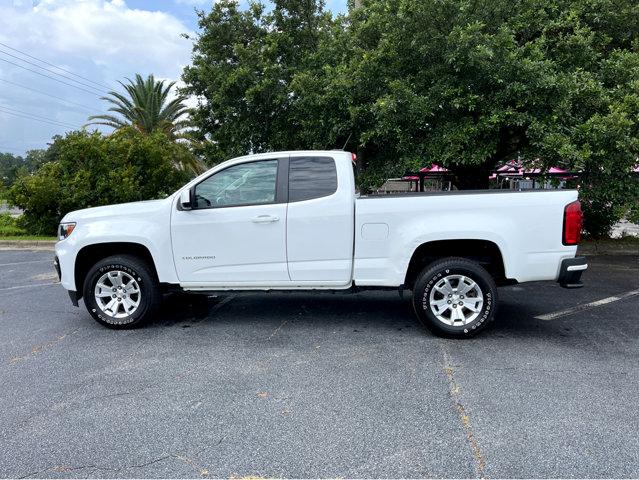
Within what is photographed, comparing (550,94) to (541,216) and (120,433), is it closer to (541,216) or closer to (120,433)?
(541,216)

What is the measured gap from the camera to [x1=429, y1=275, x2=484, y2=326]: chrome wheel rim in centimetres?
493

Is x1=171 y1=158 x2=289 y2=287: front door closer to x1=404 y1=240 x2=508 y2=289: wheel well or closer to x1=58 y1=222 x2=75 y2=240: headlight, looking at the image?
x1=58 y1=222 x2=75 y2=240: headlight

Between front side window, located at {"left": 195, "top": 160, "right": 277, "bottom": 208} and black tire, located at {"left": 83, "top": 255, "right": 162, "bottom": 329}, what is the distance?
3.24 ft

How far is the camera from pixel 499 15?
8.46 meters

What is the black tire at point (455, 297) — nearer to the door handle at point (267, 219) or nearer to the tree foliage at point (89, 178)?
the door handle at point (267, 219)

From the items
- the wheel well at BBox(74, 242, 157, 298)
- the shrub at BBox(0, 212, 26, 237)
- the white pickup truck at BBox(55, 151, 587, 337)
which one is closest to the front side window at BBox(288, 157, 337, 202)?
the white pickup truck at BBox(55, 151, 587, 337)

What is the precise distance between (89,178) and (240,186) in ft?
31.1

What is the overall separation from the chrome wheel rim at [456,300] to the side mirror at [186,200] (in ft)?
8.74

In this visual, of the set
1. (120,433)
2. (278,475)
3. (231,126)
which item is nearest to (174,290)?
(120,433)

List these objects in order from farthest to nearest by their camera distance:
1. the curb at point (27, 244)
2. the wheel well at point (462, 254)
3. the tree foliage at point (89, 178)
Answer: the tree foliage at point (89, 178) → the curb at point (27, 244) → the wheel well at point (462, 254)

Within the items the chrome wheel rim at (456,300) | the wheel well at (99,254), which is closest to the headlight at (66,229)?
the wheel well at (99,254)

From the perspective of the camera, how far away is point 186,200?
5.20 metres

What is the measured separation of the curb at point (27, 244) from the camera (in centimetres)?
1252

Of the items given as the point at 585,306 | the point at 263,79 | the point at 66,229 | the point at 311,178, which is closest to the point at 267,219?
the point at 311,178
